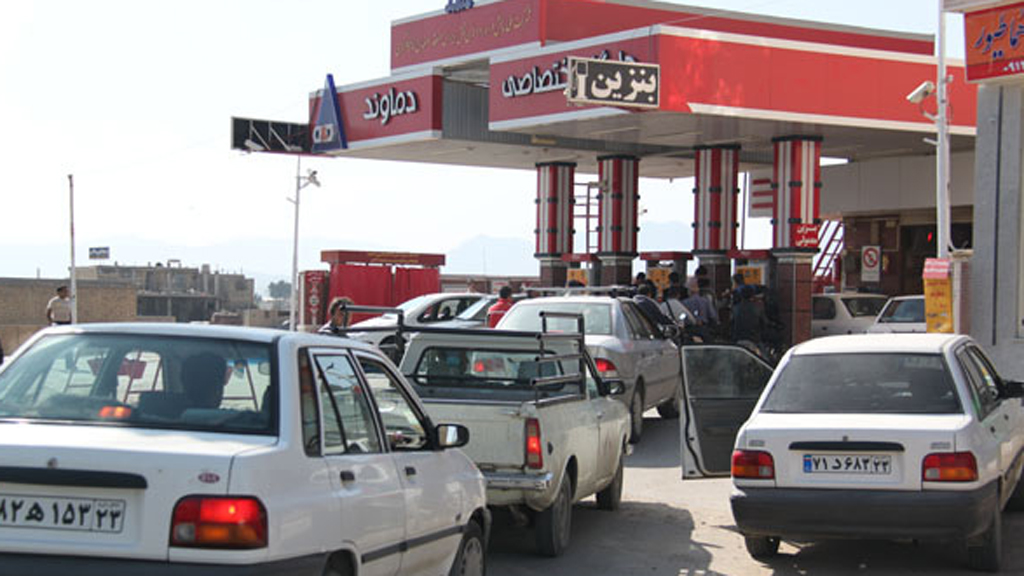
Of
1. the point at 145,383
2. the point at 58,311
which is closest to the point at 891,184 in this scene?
the point at 58,311

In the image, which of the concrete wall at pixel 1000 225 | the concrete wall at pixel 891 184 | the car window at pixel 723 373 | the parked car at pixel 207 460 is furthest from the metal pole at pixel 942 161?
the parked car at pixel 207 460

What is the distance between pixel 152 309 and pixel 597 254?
4152 cm

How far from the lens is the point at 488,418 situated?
29.0 ft

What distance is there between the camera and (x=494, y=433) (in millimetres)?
8820

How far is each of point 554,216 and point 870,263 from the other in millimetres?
8004

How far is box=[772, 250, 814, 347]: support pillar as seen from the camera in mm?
26484

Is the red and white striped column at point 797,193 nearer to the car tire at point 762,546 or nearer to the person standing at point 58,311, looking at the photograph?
the person standing at point 58,311

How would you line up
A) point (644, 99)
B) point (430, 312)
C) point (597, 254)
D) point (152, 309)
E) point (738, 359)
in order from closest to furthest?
point (738, 359), point (644, 99), point (430, 312), point (597, 254), point (152, 309)

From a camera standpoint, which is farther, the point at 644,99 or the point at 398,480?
the point at 644,99

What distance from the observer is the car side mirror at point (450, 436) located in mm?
6688

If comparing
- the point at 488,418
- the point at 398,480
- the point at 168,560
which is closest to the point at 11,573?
the point at 168,560

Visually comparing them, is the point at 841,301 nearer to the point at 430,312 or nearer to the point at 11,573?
the point at 430,312

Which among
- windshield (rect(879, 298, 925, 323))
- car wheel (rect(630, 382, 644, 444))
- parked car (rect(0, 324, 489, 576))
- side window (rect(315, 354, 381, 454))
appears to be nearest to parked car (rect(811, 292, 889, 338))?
windshield (rect(879, 298, 925, 323))

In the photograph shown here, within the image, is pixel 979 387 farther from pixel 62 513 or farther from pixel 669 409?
pixel 669 409
